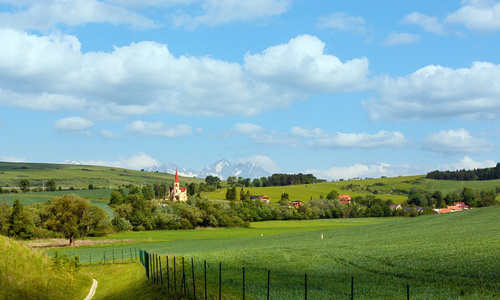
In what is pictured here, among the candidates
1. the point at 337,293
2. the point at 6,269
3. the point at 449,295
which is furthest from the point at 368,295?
the point at 6,269

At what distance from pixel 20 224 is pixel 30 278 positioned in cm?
7526

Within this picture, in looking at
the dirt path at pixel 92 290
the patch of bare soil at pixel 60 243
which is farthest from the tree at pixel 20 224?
the dirt path at pixel 92 290

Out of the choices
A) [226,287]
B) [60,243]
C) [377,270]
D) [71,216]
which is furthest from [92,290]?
[60,243]

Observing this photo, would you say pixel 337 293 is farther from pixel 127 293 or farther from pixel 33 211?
pixel 33 211

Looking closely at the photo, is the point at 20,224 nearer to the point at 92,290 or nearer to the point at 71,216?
the point at 71,216

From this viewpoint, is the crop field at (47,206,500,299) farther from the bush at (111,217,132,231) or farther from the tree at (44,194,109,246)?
the bush at (111,217,132,231)

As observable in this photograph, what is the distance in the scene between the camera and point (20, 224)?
299ft

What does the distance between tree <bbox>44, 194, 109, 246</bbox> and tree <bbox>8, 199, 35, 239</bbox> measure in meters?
6.48

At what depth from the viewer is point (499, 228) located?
48750 millimetres

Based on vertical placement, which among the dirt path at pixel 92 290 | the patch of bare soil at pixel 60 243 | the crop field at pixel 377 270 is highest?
the crop field at pixel 377 270

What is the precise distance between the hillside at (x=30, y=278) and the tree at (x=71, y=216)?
55707mm

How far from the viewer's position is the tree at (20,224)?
90688 mm

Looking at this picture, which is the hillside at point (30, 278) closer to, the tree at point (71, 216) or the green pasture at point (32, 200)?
the tree at point (71, 216)

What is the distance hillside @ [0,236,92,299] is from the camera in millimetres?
23000
